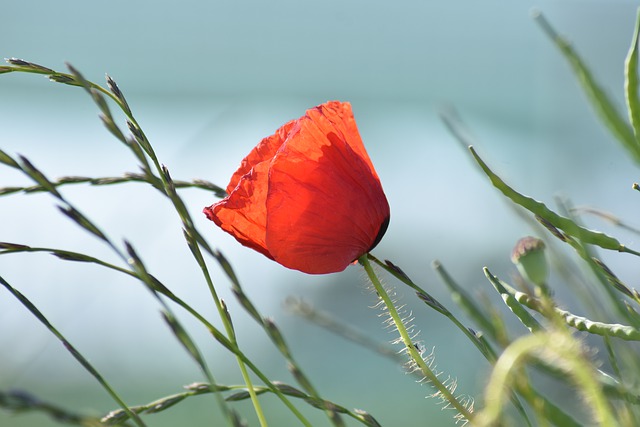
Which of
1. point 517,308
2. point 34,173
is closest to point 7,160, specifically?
point 34,173

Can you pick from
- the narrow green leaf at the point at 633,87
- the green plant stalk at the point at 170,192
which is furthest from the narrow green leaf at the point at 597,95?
the green plant stalk at the point at 170,192

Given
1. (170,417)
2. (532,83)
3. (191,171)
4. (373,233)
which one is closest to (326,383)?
(170,417)

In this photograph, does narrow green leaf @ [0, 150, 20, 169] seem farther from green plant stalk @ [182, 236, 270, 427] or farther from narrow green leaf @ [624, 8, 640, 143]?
narrow green leaf @ [624, 8, 640, 143]

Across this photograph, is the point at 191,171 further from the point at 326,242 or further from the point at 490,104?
the point at 326,242

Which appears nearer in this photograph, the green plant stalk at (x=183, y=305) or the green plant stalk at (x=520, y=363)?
the green plant stalk at (x=520, y=363)

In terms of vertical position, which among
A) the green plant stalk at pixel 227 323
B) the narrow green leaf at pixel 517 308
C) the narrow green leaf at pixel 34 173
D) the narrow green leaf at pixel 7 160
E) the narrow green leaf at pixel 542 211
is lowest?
the narrow green leaf at pixel 517 308

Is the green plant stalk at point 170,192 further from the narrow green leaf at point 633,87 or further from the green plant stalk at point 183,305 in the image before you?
the narrow green leaf at point 633,87
